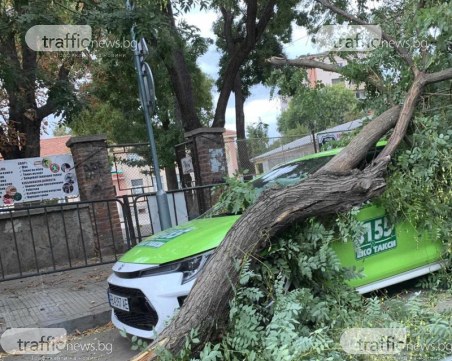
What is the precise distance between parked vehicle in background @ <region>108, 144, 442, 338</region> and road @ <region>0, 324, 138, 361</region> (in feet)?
0.98

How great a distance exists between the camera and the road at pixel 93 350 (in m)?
4.36

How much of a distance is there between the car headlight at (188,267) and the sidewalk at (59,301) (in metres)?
1.71

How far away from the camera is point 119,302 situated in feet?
13.9

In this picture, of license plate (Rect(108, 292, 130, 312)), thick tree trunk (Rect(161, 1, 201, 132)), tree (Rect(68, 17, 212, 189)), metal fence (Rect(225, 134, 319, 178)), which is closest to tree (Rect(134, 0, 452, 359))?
license plate (Rect(108, 292, 130, 312))

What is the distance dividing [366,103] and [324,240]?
3.53 meters

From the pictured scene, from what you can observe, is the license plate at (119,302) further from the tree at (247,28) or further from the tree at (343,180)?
the tree at (247,28)

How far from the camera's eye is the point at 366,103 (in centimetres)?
677

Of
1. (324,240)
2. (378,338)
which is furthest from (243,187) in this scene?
(378,338)

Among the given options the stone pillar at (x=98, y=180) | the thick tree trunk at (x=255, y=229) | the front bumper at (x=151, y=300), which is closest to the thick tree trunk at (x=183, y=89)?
the stone pillar at (x=98, y=180)

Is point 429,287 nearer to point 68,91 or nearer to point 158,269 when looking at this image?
point 158,269

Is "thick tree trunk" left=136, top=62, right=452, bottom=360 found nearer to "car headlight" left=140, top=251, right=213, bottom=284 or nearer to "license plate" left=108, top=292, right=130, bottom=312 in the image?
"car headlight" left=140, top=251, right=213, bottom=284

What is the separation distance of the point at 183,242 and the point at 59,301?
2783mm

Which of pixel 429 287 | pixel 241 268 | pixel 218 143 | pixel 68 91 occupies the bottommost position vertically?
pixel 429 287

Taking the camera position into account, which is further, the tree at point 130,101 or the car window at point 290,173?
the tree at point 130,101
